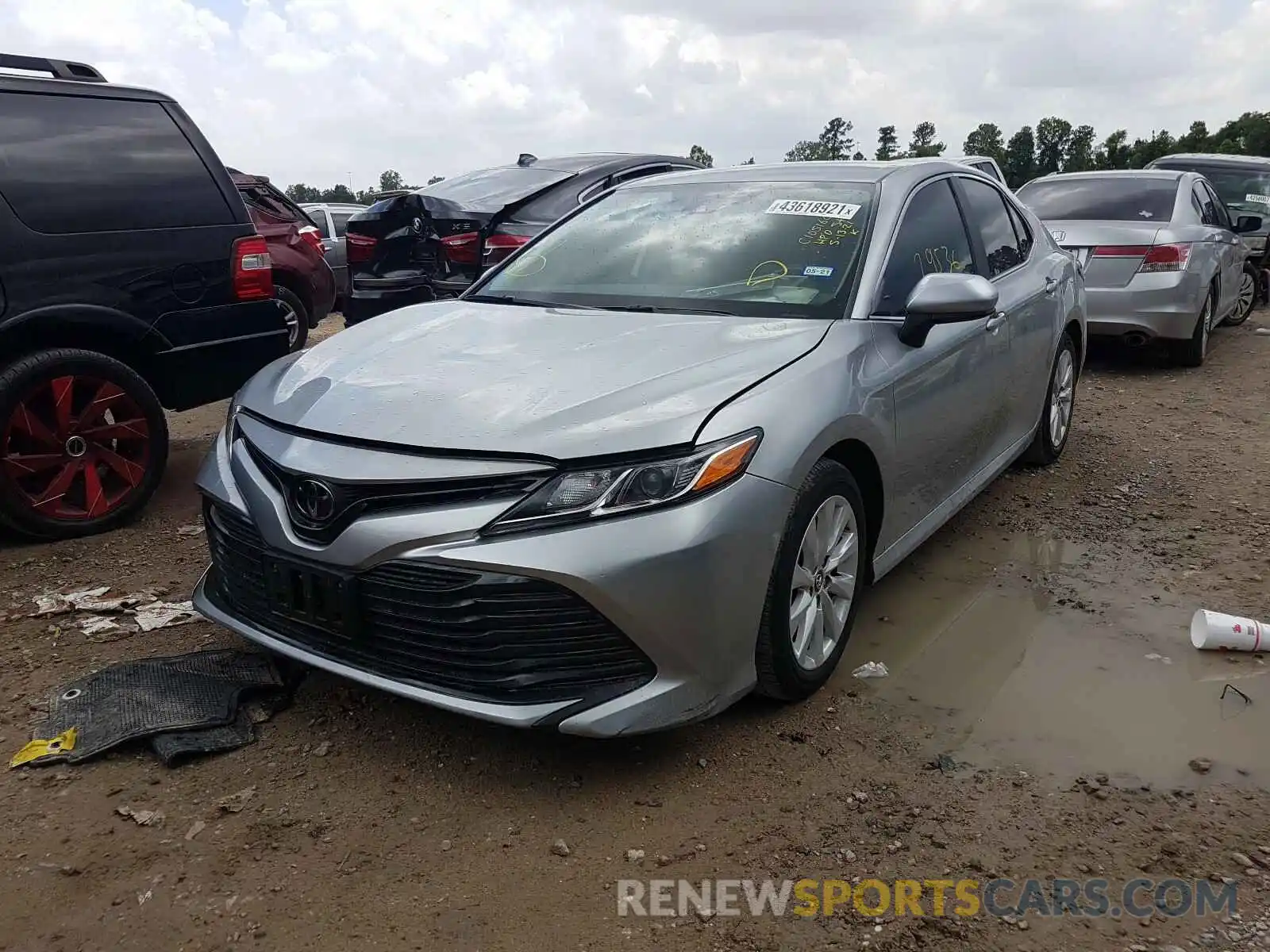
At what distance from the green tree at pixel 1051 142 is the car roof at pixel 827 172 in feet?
241

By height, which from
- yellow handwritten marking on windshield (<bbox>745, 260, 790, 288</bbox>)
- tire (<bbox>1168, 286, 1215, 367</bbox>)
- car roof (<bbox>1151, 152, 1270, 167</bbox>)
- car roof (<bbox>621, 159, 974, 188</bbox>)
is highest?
car roof (<bbox>1151, 152, 1270, 167</bbox>)

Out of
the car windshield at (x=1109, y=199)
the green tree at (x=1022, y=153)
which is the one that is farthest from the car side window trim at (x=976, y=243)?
the green tree at (x=1022, y=153)

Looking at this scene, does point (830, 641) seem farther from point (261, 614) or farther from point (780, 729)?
point (261, 614)

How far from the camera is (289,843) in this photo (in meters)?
2.43

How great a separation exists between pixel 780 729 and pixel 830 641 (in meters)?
0.35

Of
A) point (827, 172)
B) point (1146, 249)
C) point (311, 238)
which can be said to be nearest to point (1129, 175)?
point (1146, 249)

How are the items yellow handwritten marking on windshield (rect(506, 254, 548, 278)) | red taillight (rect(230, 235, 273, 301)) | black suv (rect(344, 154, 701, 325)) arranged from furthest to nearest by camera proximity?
black suv (rect(344, 154, 701, 325)) < red taillight (rect(230, 235, 273, 301)) < yellow handwritten marking on windshield (rect(506, 254, 548, 278))

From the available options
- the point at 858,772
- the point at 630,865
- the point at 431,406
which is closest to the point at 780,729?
the point at 858,772

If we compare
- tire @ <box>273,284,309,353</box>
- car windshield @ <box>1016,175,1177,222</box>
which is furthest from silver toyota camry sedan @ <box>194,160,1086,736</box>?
car windshield @ <box>1016,175,1177,222</box>

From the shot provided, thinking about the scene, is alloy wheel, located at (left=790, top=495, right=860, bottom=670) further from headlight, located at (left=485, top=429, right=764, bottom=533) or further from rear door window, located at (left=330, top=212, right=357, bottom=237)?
rear door window, located at (left=330, top=212, right=357, bottom=237)

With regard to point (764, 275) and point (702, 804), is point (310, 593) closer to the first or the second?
point (702, 804)

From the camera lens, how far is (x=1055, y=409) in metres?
5.37

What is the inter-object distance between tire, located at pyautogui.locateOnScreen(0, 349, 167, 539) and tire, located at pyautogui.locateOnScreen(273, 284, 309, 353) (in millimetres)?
3820

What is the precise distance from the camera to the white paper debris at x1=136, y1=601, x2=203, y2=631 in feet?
11.8
